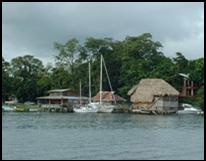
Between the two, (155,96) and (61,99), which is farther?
(61,99)

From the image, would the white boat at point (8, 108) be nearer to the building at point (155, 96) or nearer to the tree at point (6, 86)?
the tree at point (6, 86)

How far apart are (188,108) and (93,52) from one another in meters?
20.4

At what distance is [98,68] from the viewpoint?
249ft

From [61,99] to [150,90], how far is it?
15.2 metres

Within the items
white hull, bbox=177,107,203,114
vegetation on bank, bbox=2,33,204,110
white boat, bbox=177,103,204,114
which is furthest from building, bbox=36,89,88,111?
white hull, bbox=177,107,203,114

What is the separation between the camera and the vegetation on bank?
71000 mm

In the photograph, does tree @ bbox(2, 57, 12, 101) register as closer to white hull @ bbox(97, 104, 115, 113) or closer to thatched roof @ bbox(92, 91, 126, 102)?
thatched roof @ bbox(92, 91, 126, 102)

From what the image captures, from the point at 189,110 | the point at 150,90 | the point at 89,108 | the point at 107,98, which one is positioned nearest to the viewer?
the point at 189,110

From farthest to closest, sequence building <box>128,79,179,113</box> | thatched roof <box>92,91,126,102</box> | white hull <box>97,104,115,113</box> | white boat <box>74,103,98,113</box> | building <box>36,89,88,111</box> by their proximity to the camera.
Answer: building <box>36,89,88,111</box>
thatched roof <box>92,91,126,102</box>
white hull <box>97,104,115,113</box>
white boat <box>74,103,98,113</box>
building <box>128,79,179,113</box>

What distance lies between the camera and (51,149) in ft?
70.1

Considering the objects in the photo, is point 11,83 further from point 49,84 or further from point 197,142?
point 197,142

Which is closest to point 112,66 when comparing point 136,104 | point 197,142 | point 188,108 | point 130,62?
point 130,62

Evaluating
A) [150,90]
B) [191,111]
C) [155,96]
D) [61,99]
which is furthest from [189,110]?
[61,99]

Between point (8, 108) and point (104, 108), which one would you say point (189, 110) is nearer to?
point (104, 108)
